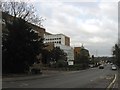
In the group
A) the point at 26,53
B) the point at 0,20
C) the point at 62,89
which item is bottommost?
the point at 62,89

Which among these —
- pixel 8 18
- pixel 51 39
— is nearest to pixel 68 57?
pixel 8 18

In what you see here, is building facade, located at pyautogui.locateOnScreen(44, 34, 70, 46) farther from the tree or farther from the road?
the road

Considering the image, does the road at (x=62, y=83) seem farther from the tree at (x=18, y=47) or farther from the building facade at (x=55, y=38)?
the building facade at (x=55, y=38)

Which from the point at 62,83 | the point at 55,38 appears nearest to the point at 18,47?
the point at 62,83

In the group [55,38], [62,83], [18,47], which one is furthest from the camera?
[55,38]

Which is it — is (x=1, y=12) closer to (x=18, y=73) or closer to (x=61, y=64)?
(x=18, y=73)

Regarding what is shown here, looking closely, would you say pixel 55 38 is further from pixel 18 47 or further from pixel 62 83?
pixel 62 83

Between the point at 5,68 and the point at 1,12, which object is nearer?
the point at 5,68

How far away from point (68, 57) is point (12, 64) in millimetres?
59794

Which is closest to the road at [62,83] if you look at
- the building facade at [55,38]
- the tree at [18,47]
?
the tree at [18,47]

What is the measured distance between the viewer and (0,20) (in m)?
54.0

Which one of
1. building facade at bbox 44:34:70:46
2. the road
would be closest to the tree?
the road

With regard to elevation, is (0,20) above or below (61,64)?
above

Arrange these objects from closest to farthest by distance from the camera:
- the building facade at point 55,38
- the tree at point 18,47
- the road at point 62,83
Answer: the road at point 62,83 → the tree at point 18,47 → the building facade at point 55,38
